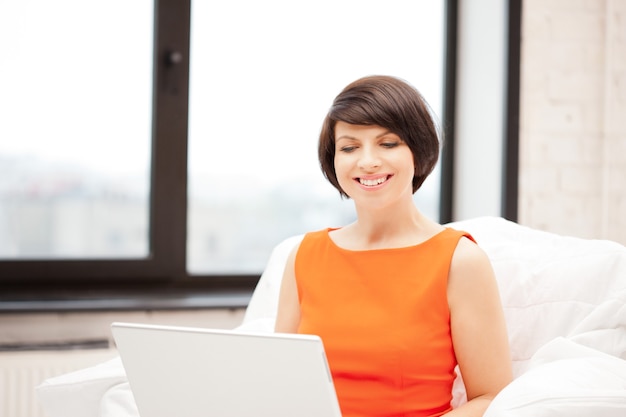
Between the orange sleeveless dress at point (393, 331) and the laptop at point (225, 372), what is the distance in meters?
0.36

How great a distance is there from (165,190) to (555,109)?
1.36m

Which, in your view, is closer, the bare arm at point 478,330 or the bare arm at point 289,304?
the bare arm at point 478,330

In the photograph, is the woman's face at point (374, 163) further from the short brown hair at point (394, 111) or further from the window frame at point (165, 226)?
the window frame at point (165, 226)

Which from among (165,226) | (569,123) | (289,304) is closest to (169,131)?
(165,226)

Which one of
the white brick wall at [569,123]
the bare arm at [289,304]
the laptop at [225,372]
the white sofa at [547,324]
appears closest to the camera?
the laptop at [225,372]

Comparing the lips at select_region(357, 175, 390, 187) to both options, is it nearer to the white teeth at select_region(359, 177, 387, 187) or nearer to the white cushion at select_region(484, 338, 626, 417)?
the white teeth at select_region(359, 177, 387, 187)

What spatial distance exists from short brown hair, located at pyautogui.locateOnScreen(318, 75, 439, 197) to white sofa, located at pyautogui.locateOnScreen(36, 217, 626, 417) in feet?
1.07

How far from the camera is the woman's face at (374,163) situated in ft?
4.05

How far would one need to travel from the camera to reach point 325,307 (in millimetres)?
1307

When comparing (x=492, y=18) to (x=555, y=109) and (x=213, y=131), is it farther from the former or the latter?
(x=213, y=131)

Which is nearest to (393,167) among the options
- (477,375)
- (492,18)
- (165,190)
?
(477,375)

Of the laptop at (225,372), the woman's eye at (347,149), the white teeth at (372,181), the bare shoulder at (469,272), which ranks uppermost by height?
the woman's eye at (347,149)

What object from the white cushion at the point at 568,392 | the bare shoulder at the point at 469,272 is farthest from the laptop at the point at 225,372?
the bare shoulder at the point at 469,272

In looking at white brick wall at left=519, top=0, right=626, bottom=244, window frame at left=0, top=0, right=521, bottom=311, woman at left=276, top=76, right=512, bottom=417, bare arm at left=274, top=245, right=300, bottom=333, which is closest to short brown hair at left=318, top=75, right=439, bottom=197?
woman at left=276, top=76, right=512, bottom=417
